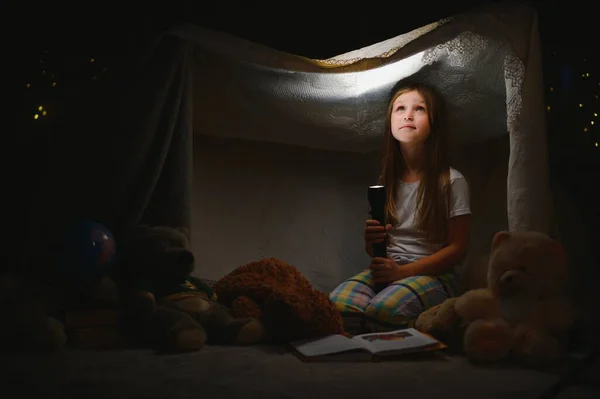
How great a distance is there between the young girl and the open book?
8.3 inches

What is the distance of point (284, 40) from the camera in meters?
2.09

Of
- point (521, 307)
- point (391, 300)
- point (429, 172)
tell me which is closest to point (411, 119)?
point (429, 172)

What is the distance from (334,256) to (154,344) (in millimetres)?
983

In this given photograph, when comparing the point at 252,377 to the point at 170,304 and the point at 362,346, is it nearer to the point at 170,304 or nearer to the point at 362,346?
the point at 362,346

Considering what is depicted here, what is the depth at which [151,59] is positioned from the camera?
1765mm

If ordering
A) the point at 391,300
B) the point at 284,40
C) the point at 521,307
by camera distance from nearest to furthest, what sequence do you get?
the point at 521,307 → the point at 391,300 → the point at 284,40

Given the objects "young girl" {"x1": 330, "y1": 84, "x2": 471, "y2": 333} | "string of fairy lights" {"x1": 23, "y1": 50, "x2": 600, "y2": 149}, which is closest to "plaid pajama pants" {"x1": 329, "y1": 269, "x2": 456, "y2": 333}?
"young girl" {"x1": 330, "y1": 84, "x2": 471, "y2": 333}

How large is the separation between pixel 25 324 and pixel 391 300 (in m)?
0.93

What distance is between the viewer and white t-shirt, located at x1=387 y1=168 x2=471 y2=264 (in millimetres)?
1877

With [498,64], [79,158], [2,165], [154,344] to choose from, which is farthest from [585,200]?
[2,165]

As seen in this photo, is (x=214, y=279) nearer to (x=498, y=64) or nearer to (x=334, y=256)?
(x=334, y=256)

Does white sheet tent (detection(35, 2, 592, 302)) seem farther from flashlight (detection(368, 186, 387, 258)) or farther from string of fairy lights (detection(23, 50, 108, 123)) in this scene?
flashlight (detection(368, 186, 387, 258))

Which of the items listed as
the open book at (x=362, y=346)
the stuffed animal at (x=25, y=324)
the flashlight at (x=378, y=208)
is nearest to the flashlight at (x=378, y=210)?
the flashlight at (x=378, y=208)

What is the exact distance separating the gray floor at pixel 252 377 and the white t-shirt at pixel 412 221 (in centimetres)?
53
